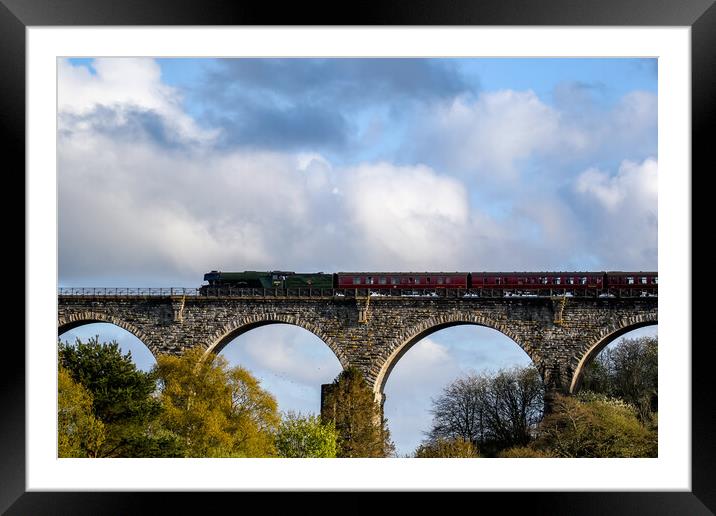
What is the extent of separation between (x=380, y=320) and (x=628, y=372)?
1152cm

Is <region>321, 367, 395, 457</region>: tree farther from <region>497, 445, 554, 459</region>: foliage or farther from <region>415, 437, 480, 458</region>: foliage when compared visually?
<region>497, 445, 554, 459</region>: foliage

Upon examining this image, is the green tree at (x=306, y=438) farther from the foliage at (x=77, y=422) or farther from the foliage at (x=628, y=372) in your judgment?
the foliage at (x=628, y=372)

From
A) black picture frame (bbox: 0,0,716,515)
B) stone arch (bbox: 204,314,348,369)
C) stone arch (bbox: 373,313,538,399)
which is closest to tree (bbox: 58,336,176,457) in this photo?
stone arch (bbox: 204,314,348,369)

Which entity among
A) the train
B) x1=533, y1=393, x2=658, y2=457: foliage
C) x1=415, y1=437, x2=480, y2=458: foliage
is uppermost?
the train

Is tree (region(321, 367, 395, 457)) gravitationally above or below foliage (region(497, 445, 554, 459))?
above

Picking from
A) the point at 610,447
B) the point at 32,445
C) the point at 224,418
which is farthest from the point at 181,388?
the point at 32,445

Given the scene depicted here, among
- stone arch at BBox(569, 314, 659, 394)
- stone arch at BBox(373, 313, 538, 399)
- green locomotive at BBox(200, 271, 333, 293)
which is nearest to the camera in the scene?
stone arch at BBox(569, 314, 659, 394)

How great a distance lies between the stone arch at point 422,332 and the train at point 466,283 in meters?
0.87

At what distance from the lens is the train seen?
28.0 meters

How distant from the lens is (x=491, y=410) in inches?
1253

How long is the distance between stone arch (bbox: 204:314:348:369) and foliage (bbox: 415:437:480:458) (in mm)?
4893

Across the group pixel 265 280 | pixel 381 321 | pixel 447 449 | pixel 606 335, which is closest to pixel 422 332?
pixel 381 321

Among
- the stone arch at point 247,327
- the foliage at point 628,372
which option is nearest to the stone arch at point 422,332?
the stone arch at point 247,327

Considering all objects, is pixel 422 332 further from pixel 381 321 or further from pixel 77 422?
pixel 77 422
